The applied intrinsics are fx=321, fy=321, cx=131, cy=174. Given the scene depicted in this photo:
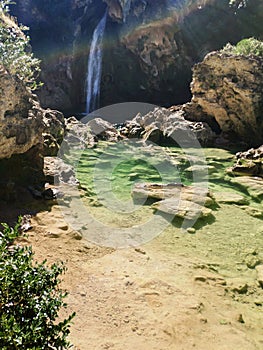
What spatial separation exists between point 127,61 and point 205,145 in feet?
52.7

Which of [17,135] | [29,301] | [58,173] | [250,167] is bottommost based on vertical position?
[250,167]

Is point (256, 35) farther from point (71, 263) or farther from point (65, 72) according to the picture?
point (71, 263)

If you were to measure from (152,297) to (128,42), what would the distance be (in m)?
27.5

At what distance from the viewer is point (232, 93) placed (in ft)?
57.6

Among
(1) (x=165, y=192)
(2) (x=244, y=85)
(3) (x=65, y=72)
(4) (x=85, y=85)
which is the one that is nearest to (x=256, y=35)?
(2) (x=244, y=85)

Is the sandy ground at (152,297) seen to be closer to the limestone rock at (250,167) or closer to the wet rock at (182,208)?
the wet rock at (182,208)

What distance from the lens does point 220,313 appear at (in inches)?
187

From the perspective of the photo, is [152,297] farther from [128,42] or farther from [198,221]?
[128,42]

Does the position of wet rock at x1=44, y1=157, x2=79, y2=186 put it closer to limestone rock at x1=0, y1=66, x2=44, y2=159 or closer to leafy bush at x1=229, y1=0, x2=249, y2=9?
limestone rock at x1=0, y1=66, x2=44, y2=159

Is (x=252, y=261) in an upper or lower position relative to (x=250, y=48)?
lower

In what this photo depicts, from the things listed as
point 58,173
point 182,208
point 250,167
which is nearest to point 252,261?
point 182,208

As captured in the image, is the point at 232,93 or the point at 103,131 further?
the point at 103,131

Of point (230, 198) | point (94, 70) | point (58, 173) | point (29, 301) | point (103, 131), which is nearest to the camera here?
point (29, 301)

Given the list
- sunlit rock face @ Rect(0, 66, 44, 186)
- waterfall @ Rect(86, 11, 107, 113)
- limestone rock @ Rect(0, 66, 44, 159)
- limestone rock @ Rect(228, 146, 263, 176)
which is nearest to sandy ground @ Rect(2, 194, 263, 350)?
sunlit rock face @ Rect(0, 66, 44, 186)
